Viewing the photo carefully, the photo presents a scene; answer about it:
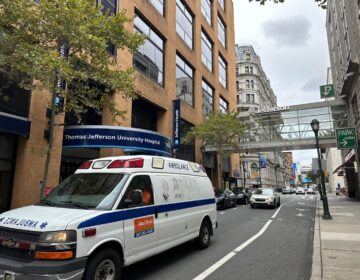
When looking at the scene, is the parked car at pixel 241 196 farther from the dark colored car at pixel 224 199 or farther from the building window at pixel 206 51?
the building window at pixel 206 51

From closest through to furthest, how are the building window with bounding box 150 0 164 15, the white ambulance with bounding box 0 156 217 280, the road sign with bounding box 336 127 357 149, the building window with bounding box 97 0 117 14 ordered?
the white ambulance with bounding box 0 156 217 280 → the building window with bounding box 97 0 117 14 → the road sign with bounding box 336 127 357 149 → the building window with bounding box 150 0 164 15

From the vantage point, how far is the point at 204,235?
8.85 meters

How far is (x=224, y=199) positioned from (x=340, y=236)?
12.1 meters

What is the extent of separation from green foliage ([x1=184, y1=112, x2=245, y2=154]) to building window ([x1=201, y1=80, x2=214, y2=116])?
194 inches

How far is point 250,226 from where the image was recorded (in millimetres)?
13352

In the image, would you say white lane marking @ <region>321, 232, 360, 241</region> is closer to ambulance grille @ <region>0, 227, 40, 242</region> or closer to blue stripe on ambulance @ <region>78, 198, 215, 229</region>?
blue stripe on ambulance @ <region>78, 198, 215, 229</region>

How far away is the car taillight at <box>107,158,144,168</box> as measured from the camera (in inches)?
252

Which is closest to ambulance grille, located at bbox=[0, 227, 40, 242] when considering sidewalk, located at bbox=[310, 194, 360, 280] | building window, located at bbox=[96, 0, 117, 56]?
sidewalk, located at bbox=[310, 194, 360, 280]

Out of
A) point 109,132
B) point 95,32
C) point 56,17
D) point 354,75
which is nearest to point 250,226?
point 109,132

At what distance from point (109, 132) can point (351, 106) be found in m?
23.6

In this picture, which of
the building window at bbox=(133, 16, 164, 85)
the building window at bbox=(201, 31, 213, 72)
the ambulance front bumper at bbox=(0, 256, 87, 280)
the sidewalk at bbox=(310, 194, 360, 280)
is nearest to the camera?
the ambulance front bumper at bbox=(0, 256, 87, 280)

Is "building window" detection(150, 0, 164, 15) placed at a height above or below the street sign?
above

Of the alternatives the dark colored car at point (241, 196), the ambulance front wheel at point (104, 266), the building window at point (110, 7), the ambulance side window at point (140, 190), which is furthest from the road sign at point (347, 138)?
the ambulance front wheel at point (104, 266)

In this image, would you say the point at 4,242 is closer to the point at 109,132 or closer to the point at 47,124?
the point at 47,124
